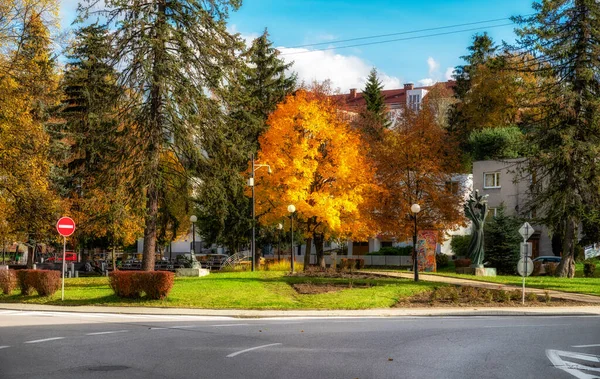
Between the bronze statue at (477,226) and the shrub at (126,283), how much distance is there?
22.2 metres

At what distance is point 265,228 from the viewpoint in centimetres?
5209

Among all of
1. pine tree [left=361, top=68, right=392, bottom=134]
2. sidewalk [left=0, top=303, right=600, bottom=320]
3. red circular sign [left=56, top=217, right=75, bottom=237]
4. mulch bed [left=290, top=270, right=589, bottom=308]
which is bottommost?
sidewalk [left=0, top=303, right=600, bottom=320]

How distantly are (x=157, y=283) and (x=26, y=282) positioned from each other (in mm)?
7117

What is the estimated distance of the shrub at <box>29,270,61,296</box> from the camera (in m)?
29.5

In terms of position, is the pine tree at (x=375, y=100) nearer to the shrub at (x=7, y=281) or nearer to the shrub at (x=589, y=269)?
the shrub at (x=589, y=269)

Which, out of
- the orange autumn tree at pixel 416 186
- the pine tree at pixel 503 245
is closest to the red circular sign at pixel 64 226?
the orange autumn tree at pixel 416 186

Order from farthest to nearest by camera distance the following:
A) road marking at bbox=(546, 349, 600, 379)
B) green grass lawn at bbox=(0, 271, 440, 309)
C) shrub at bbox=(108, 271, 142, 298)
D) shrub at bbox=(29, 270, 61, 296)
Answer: shrub at bbox=(29, 270, 61, 296)
shrub at bbox=(108, 271, 142, 298)
green grass lawn at bbox=(0, 271, 440, 309)
road marking at bbox=(546, 349, 600, 379)

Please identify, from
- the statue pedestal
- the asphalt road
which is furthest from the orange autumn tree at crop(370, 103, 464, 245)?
the asphalt road

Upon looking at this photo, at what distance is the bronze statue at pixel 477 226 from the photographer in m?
42.6

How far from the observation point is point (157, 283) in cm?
2667

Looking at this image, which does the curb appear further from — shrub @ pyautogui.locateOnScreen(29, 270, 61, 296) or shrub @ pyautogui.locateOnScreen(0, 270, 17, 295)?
shrub @ pyautogui.locateOnScreen(0, 270, 17, 295)

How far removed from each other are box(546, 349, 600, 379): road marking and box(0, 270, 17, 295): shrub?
24442 mm

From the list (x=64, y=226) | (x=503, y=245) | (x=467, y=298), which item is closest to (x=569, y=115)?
(x=503, y=245)

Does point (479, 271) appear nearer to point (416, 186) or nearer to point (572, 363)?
point (416, 186)
